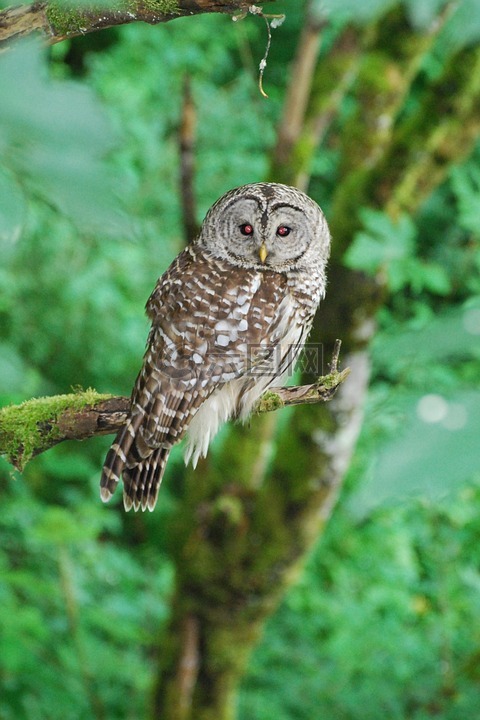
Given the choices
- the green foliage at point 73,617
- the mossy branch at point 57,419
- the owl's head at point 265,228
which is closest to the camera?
the mossy branch at point 57,419

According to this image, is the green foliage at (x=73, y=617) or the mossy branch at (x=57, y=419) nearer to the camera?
the mossy branch at (x=57, y=419)

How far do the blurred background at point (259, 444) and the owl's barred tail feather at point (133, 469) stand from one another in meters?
0.79

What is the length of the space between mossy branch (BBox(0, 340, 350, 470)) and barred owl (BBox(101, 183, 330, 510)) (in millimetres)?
66

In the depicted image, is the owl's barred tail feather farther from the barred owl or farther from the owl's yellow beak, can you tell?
the owl's yellow beak

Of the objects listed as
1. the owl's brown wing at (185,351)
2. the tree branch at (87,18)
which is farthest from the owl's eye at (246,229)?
the tree branch at (87,18)

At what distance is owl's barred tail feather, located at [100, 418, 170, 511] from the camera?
6.16 feet

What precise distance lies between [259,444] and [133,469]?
2063 mm

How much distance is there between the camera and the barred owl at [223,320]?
76.9 inches

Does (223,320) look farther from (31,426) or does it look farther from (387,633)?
(387,633)

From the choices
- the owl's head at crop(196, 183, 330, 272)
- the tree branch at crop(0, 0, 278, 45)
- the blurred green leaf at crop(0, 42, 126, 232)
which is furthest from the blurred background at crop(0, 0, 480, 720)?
the blurred green leaf at crop(0, 42, 126, 232)

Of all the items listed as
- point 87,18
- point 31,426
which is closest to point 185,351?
point 31,426

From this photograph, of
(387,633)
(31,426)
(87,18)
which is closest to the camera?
(87,18)

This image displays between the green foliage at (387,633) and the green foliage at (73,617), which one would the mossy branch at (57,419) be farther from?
the green foliage at (387,633)

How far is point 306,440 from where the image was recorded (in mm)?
3648
